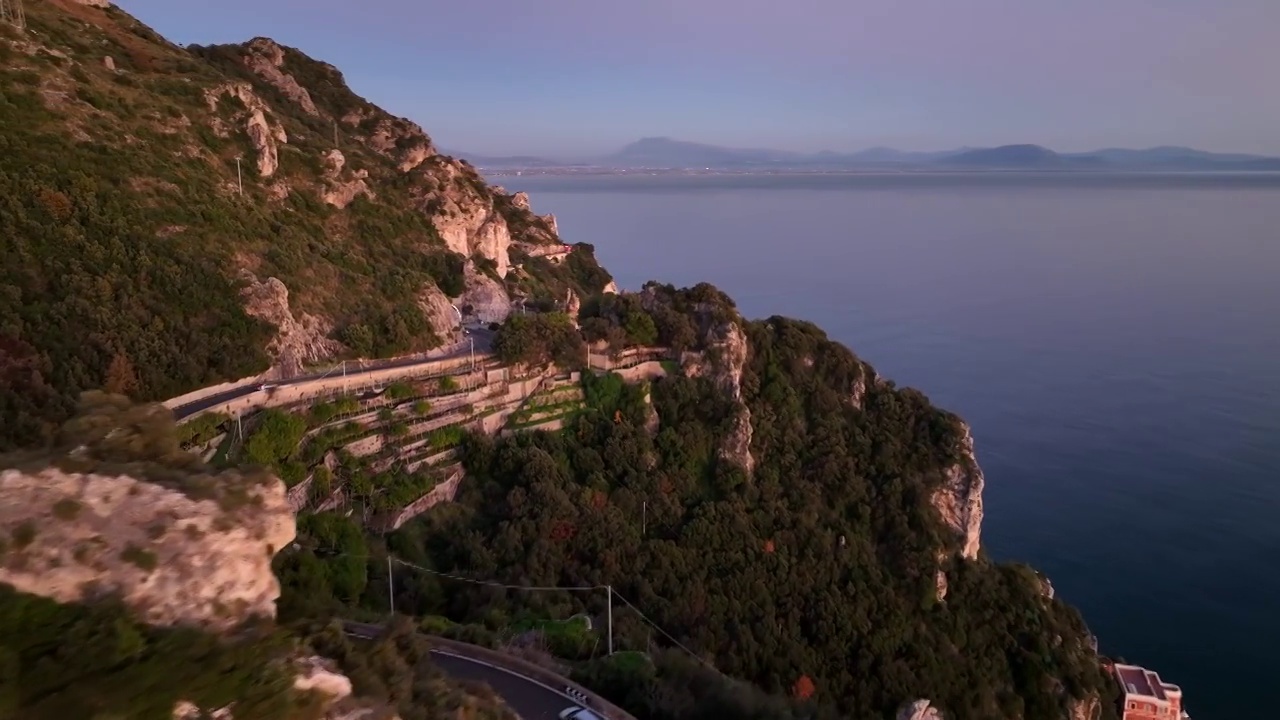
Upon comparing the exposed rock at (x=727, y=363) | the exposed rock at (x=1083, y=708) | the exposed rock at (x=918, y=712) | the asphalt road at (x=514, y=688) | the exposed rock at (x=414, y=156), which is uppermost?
the exposed rock at (x=414, y=156)

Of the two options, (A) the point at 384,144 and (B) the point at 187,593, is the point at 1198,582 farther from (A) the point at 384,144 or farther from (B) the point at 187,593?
(A) the point at 384,144

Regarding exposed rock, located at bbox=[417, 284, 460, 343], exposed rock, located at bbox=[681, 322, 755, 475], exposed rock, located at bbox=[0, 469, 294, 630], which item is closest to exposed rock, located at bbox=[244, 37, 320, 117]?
exposed rock, located at bbox=[417, 284, 460, 343]

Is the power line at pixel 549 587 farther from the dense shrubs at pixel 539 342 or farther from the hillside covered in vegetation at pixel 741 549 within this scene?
the dense shrubs at pixel 539 342

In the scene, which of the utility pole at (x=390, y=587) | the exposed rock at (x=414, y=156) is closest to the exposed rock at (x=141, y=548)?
the utility pole at (x=390, y=587)

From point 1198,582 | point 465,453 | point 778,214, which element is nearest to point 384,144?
point 465,453

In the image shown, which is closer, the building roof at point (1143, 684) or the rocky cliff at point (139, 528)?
the rocky cliff at point (139, 528)

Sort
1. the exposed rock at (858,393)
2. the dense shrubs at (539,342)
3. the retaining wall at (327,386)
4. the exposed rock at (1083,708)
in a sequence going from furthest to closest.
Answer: the exposed rock at (858,393)
the dense shrubs at (539,342)
the exposed rock at (1083,708)
the retaining wall at (327,386)
